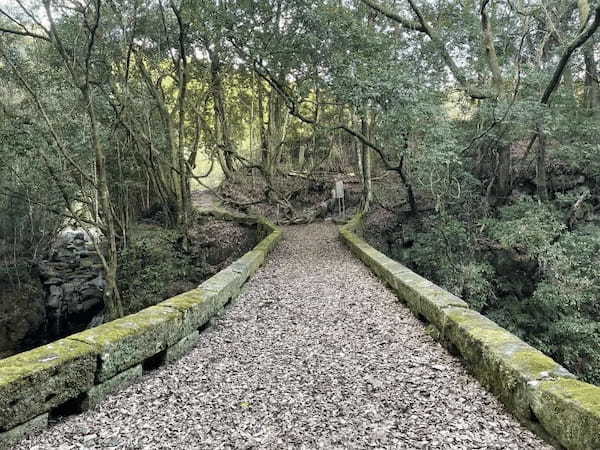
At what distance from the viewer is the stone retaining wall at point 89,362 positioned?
277cm

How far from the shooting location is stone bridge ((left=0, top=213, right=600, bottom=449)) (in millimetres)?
2766

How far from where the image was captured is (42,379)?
2906 millimetres

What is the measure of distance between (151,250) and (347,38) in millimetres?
7991

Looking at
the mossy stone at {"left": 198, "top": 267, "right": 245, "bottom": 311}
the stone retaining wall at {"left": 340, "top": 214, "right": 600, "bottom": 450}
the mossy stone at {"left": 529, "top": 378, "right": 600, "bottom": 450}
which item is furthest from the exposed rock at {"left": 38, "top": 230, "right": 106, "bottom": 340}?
the mossy stone at {"left": 529, "top": 378, "right": 600, "bottom": 450}

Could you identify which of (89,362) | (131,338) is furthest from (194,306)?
(89,362)

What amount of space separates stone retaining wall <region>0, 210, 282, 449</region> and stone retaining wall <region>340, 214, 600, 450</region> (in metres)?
3.04

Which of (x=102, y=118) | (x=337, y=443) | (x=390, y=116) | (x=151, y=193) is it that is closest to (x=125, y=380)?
(x=337, y=443)

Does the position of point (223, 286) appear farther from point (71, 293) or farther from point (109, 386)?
point (71, 293)

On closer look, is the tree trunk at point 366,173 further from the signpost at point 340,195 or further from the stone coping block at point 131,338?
the stone coping block at point 131,338

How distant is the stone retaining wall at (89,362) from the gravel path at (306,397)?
0.47ft

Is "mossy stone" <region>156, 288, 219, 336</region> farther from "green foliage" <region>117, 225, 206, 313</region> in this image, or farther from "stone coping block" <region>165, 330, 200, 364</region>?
"green foliage" <region>117, 225, 206, 313</region>

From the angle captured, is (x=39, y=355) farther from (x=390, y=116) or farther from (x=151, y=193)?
(x=151, y=193)

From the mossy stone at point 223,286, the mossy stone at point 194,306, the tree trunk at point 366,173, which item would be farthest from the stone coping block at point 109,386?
the tree trunk at point 366,173

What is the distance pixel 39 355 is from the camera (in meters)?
3.11
